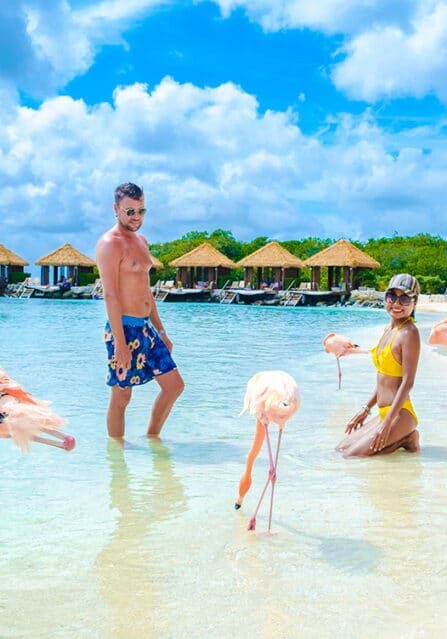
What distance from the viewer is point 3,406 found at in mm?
2355

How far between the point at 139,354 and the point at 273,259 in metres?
47.3

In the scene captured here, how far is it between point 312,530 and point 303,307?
46.7m

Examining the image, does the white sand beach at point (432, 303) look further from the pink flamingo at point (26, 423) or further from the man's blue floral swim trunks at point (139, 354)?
the pink flamingo at point (26, 423)

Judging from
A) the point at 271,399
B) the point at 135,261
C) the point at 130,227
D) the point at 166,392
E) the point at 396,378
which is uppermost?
the point at 130,227

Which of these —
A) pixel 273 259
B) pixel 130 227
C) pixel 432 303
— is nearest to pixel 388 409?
pixel 130 227

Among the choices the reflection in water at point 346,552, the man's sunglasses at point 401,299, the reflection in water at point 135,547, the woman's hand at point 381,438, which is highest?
the man's sunglasses at point 401,299

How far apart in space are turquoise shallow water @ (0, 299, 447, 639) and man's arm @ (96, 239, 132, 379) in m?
0.63

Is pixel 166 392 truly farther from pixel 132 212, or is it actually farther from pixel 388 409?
pixel 388 409

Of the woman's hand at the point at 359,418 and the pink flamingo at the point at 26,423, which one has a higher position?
the pink flamingo at the point at 26,423

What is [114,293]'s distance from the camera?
486 cm

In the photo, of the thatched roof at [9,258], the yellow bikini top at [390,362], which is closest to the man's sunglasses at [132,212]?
the yellow bikini top at [390,362]

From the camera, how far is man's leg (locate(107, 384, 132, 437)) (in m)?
5.05

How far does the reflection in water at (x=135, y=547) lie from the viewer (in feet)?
7.91

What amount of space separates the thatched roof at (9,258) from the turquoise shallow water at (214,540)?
5391 centimetres
